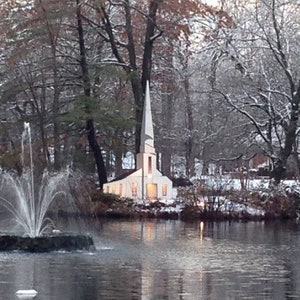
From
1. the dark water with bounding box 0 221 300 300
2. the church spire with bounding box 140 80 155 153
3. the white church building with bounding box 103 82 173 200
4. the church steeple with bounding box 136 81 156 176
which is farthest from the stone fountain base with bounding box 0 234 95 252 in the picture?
the church spire with bounding box 140 80 155 153

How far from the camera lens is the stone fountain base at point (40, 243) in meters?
18.2

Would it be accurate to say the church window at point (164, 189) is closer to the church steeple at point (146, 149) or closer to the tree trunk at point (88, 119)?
the church steeple at point (146, 149)

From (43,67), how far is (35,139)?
3.99m

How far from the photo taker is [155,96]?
172 feet

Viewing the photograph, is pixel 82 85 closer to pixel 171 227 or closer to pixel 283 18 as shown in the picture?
pixel 283 18

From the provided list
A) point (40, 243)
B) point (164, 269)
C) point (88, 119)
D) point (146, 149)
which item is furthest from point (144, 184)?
point (164, 269)

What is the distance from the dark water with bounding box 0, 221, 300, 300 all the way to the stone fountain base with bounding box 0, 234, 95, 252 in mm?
410

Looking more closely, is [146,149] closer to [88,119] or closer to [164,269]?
[88,119]

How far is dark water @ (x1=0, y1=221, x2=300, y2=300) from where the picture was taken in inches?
519

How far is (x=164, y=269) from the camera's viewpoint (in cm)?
1606

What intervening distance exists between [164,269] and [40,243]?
3326 mm

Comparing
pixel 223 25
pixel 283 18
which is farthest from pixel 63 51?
pixel 283 18

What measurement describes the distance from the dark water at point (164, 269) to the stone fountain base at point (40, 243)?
1.35 feet

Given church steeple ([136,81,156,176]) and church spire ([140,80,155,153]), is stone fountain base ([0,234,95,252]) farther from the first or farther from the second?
church spire ([140,80,155,153])
